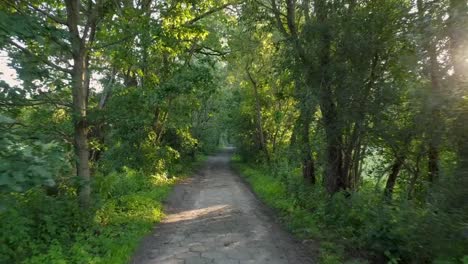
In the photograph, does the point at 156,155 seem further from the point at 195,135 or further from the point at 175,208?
the point at 195,135

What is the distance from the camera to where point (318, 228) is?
8.86 metres

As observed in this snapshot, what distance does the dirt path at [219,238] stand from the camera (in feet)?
23.7

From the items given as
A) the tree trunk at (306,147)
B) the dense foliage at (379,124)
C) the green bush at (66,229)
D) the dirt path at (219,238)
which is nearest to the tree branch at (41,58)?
the green bush at (66,229)

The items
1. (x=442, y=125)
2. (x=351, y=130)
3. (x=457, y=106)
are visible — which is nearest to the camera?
(x=457, y=106)

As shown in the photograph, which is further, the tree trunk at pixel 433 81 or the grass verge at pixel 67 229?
the grass verge at pixel 67 229

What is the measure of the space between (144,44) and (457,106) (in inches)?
244

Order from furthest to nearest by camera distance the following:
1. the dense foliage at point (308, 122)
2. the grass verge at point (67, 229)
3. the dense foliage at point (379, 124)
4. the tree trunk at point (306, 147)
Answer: the tree trunk at point (306, 147) < the grass verge at point (67, 229) < the dense foliage at point (379, 124) < the dense foliage at point (308, 122)

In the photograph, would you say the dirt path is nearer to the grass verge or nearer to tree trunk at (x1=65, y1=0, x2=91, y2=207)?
the grass verge

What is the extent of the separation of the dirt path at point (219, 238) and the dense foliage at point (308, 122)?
49cm

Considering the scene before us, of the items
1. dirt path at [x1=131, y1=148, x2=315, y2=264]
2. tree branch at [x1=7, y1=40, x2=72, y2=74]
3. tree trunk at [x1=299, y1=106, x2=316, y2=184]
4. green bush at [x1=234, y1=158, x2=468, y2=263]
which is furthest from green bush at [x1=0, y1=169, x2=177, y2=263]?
tree trunk at [x1=299, y1=106, x2=316, y2=184]

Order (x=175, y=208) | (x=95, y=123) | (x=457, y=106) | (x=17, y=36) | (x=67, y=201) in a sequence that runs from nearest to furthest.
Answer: (x=17, y=36) → (x=457, y=106) → (x=67, y=201) → (x=95, y=123) → (x=175, y=208)

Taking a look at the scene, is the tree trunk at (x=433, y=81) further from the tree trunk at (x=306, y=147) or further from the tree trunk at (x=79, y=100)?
the tree trunk at (x=79, y=100)

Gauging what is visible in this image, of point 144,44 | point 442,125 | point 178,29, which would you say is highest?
point 178,29

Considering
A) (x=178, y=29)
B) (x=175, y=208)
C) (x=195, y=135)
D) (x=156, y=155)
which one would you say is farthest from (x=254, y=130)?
(x=178, y=29)
